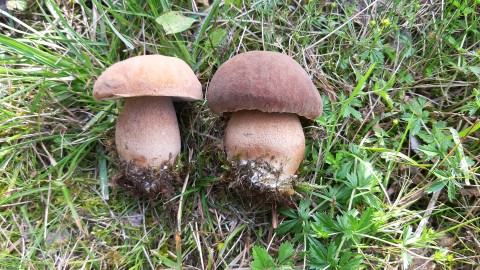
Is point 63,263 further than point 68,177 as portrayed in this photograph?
No

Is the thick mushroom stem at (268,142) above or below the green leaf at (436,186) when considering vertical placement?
above

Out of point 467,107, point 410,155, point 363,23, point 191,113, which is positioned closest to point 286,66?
point 191,113

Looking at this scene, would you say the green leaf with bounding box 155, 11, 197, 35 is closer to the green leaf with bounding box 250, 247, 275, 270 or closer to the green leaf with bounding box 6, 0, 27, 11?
the green leaf with bounding box 6, 0, 27, 11

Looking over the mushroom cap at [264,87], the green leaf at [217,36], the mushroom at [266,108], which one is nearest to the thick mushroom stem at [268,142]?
the mushroom at [266,108]

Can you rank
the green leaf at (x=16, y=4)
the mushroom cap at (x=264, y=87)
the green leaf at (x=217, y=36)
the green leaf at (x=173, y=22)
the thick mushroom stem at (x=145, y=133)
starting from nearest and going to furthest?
the mushroom cap at (x=264, y=87) < the thick mushroom stem at (x=145, y=133) < the green leaf at (x=173, y=22) < the green leaf at (x=217, y=36) < the green leaf at (x=16, y=4)

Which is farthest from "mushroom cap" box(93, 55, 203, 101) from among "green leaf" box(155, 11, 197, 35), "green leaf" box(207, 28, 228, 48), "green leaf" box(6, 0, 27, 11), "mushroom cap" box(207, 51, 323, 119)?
"green leaf" box(6, 0, 27, 11)

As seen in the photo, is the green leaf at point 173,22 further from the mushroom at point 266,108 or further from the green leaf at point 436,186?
the green leaf at point 436,186

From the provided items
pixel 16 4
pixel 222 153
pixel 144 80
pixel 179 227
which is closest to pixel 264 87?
pixel 222 153

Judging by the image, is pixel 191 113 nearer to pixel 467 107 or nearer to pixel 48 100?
pixel 48 100
